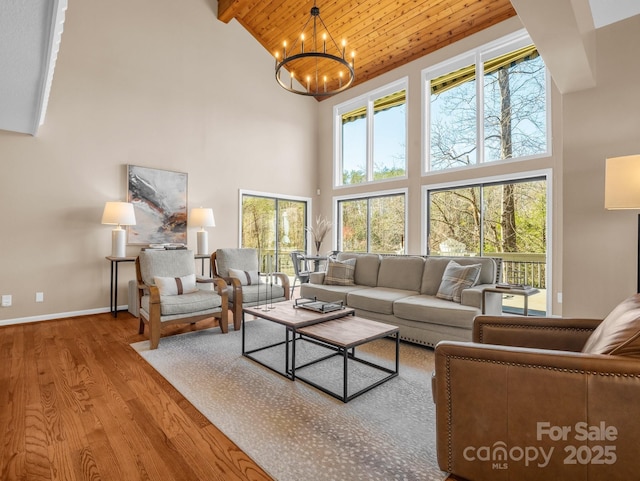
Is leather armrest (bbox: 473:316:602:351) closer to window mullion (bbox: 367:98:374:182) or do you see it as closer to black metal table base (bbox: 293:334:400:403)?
black metal table base (bbox: 293:334:400:403)

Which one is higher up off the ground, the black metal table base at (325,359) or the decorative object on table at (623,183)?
the decorative object on table at (623,183)

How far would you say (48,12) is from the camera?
201 centimetres

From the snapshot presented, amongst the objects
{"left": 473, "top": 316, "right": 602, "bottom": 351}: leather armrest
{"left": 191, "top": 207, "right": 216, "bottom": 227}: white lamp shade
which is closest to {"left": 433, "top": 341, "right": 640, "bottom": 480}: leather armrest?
{"left": 473, "top": 316, "right": 602, "bottom": 351}: leather armrest

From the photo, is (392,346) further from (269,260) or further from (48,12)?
(48,12)

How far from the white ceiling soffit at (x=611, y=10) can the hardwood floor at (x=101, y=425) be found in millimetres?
4147

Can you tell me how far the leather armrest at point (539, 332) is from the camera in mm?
1771

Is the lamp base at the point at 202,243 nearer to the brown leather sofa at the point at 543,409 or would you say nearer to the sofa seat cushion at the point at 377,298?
the sofa seat cushion at the point at 377,298

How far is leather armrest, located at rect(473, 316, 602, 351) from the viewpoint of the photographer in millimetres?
1771

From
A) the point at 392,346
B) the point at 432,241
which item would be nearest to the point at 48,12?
the point at 392,346

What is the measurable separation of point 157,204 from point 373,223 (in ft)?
13.5

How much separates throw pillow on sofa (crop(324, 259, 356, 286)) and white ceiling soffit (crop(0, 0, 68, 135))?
3.61 meters

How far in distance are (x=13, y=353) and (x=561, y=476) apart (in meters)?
4.32

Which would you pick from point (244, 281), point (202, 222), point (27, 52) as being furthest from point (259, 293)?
point (27, 52)

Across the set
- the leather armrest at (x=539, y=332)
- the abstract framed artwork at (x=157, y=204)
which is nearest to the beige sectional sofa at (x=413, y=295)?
the leather armrest at (x=539, y=332)
